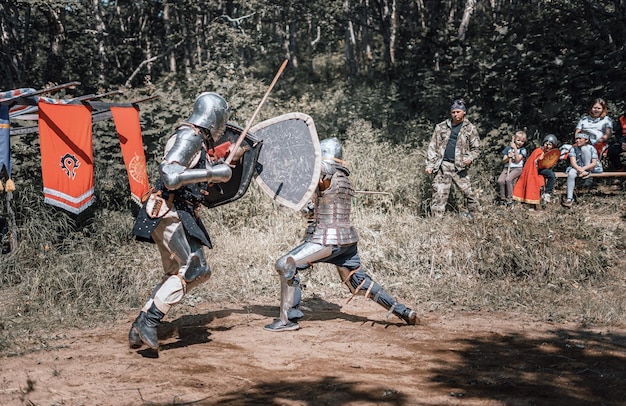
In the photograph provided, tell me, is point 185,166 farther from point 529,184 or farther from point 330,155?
point 529,184

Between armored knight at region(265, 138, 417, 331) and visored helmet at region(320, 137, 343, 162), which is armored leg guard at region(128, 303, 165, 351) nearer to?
armored knight at region(265, 138, 417, 331)

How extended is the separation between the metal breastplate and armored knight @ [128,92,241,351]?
0.91 m

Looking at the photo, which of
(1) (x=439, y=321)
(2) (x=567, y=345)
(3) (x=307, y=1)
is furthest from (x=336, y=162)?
(3) (x=307, y=1)

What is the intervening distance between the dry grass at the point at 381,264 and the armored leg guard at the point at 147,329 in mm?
1033

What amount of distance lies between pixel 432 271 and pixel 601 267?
1.83m

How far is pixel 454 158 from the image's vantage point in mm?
8867

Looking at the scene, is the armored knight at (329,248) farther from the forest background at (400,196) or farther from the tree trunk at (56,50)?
the tree trunk at (56,50)

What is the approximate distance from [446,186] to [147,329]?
5401mm

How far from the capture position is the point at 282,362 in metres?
4.55

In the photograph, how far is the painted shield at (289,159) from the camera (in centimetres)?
515

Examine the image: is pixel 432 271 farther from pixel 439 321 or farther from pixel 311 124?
pixel 311 124

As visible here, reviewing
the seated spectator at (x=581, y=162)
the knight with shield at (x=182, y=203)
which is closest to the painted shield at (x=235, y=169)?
the knight with shield at (x=182, y=203)

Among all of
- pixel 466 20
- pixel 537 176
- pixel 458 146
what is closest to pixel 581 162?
pixel 537 176

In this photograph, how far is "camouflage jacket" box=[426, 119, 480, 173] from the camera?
8.84 metres
